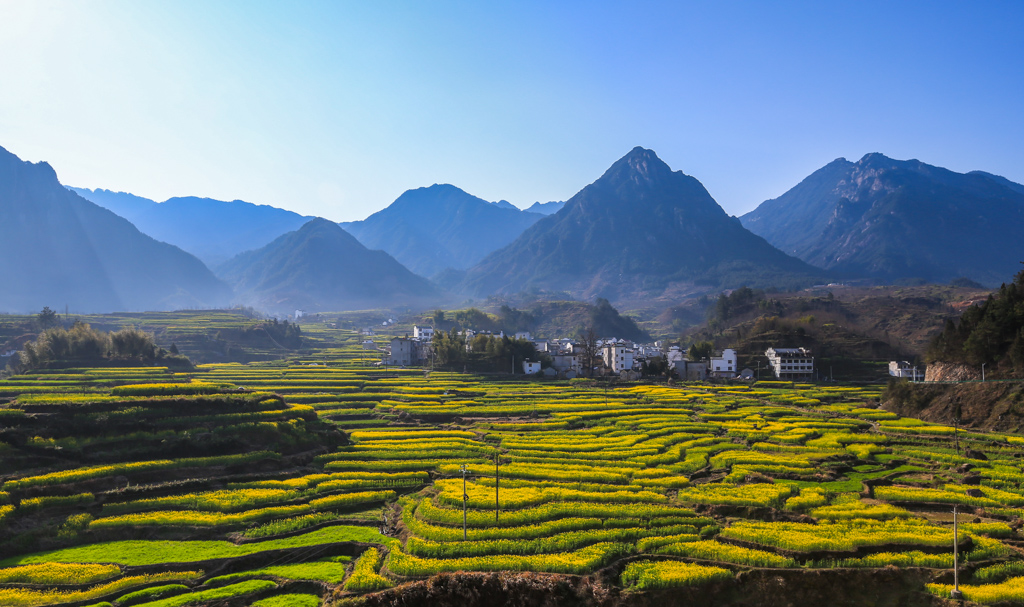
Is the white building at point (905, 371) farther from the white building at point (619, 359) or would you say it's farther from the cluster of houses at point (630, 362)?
the white building at point (619, 359)

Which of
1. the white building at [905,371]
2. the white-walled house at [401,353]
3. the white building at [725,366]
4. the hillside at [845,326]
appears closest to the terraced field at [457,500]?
the white building at [905,371]

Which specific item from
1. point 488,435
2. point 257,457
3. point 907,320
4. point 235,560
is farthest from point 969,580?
point 907,320

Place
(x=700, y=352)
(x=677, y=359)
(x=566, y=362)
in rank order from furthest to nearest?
(x=566, y=362) < (x=677, y=359) < (x=700, y=352)

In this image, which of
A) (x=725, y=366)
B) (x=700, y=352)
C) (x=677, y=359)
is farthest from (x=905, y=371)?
(x=677, y=359)

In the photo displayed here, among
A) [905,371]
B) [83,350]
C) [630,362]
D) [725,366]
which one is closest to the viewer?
[83,350]

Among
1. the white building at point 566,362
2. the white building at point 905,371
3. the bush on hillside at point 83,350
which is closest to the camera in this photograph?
the bush on hillside at point 83,350

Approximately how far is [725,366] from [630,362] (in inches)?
630

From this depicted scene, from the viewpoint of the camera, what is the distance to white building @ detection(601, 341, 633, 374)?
102188 mm

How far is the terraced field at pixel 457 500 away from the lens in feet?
77.5

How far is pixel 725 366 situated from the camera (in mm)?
99000

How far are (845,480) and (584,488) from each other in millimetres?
16840

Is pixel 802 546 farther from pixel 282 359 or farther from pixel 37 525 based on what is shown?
pixel 282 359

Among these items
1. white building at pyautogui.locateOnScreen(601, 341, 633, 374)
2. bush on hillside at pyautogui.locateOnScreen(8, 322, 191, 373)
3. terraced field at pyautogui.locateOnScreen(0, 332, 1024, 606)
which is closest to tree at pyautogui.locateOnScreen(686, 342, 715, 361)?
white building at pyautogui.locateOnScreen(601, 341, 633, 374)

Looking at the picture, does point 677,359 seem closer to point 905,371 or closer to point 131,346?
point 905,371
